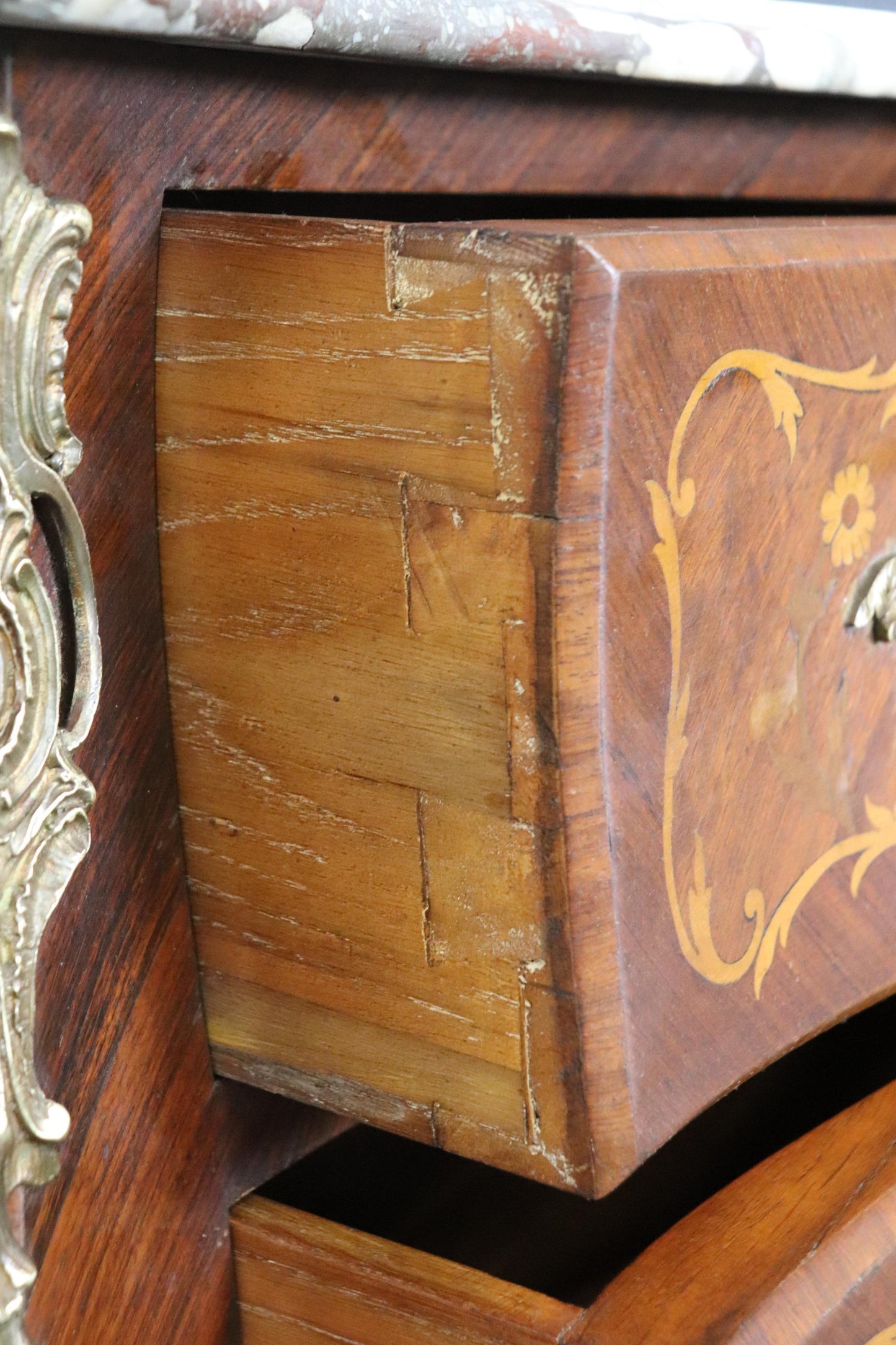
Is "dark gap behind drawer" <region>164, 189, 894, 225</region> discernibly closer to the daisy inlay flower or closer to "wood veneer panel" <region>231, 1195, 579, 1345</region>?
the daisy inlay flower

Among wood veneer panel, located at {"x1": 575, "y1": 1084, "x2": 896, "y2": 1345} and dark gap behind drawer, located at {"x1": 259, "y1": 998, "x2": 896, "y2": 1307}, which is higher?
wood veneer panel, located at {"x1": 575, "y1": 1084, "x2": 896, "y2": 1345}

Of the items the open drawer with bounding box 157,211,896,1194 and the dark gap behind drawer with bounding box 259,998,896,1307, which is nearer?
the open drawer with bounding box 157,211,896,1194

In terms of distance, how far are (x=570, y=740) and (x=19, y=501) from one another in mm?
144

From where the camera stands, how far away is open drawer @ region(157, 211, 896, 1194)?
355 mm

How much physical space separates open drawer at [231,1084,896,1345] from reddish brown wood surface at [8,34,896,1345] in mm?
28

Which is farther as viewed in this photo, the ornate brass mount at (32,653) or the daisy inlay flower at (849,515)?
the daisy inlay flower at (849,515)

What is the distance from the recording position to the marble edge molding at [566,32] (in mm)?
329

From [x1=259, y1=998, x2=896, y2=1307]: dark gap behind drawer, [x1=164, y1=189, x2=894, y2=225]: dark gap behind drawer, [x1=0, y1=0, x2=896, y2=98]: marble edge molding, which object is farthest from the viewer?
[x1=259, y1=998, x2=896, y2=1307]: dark gap behind drawer

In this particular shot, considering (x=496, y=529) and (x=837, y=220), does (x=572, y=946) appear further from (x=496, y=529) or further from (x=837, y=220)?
(x=837, y=220)

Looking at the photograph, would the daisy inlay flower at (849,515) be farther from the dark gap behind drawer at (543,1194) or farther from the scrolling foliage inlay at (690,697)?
the dark gap behind drawer at (543,1194)

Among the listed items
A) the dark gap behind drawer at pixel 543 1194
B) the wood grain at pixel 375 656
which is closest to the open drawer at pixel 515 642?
the wood grain at pixel 375 656

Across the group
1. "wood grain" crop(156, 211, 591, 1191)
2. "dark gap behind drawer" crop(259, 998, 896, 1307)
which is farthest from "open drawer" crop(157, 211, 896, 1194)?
"dark gap behind drawer" crop(259, 998, 896, 1307)

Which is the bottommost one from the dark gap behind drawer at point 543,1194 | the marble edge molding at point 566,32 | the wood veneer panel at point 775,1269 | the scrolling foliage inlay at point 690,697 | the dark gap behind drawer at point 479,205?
the dark gap behind drawer at point 543,1194

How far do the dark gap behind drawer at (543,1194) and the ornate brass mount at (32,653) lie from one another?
20 cm
